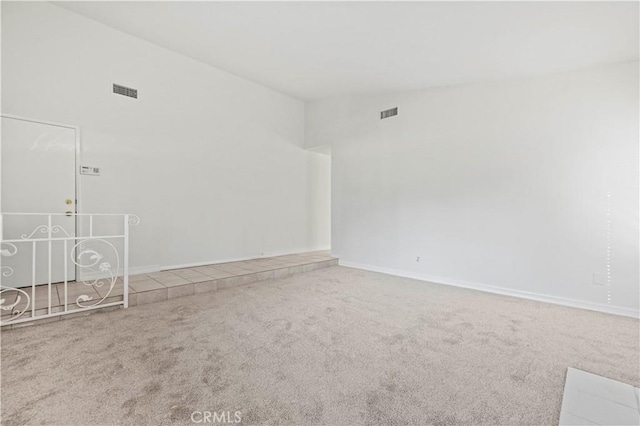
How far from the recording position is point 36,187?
3342 millimetres

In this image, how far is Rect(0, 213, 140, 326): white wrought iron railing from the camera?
106 inches

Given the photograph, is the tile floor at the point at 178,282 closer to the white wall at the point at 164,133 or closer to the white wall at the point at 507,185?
the white wall at the point at 164,133

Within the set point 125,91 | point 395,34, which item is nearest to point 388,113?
point 395,34

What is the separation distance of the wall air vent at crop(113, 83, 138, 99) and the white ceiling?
2.31ft

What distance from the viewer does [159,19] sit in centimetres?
344

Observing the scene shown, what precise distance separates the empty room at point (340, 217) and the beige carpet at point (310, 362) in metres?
0.02

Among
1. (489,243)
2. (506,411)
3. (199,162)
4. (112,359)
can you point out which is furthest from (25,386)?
(489,243)

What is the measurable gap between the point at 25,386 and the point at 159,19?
3720 millimetres

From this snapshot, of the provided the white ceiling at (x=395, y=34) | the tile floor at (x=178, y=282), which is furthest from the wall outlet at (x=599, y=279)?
the tile floor at (x=178, y=282)

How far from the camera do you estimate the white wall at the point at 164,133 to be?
11.0ft

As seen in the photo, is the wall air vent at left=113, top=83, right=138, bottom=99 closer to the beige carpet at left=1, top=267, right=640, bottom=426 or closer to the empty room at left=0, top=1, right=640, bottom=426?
the empty room at left=0, top=1, right=640, bottom=426

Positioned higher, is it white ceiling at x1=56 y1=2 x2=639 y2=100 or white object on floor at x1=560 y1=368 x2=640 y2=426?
white ceiling at x1=56 y1=2 x2=639 y2=100

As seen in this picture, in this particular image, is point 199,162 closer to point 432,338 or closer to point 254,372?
point 254,372

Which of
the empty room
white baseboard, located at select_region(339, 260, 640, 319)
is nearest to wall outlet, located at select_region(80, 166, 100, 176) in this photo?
the empty room
